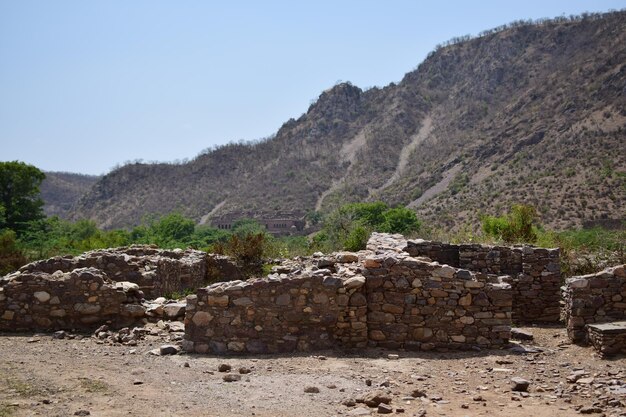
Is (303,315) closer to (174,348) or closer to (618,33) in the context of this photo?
(174,348)

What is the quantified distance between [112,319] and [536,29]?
3920 inches

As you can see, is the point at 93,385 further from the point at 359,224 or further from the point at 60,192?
the point at 60,192

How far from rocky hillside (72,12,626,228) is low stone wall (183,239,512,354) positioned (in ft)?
116

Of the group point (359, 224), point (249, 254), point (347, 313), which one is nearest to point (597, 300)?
point (347, 313)

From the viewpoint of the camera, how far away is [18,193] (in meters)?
38.3

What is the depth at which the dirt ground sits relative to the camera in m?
6.41

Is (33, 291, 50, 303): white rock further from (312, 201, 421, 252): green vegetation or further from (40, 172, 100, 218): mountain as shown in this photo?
(40, 172, 100, 218): mountain

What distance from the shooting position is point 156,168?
96.4 metres

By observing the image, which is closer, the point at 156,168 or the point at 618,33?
the point at 618,33

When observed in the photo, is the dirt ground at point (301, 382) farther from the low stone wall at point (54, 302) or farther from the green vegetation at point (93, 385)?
the low stone wall at point (54, 302)

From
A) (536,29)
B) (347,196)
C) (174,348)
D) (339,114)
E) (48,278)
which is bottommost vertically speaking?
(174,348)

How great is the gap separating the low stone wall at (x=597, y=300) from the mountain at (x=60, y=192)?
96.7 metres

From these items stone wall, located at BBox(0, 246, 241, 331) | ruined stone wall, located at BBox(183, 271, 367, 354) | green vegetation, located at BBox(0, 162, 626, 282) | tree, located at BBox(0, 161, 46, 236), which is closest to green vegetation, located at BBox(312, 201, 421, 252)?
green vegetation, located at BBox(0, 162, 626, 282)

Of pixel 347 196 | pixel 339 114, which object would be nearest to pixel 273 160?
pixel 339 114
